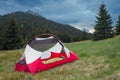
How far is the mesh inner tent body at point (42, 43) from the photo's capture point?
38.3 feet

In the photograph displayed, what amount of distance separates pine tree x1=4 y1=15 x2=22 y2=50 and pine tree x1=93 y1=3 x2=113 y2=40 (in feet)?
55.7

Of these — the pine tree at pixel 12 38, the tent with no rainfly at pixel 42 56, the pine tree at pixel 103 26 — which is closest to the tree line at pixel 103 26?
the pine tree at pixel 103 26

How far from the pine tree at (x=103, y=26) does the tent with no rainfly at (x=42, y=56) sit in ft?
113

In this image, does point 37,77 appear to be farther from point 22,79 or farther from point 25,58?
point 25,58

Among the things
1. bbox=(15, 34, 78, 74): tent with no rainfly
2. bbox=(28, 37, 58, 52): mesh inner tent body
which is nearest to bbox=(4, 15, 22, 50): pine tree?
bbox=(15, 34, 78, 74): tent with no rainfly

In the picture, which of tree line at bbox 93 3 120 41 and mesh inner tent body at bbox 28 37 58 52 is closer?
mesh inner tent body at bbox 28 37 58 52

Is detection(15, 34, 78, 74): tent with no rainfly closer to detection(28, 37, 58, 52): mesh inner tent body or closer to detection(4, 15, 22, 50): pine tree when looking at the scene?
detection(28, 37, 58, 52): mesh inner tent body

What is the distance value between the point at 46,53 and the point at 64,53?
1.20 metres

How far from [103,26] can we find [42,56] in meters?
37.1

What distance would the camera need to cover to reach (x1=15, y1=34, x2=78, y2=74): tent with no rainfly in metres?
10.6

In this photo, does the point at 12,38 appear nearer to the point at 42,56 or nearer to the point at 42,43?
the point at 42,43

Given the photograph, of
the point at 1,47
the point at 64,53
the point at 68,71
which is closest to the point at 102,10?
the point at 1,47

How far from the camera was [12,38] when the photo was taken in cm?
4866

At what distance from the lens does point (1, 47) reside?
Result: 51.8 metres
